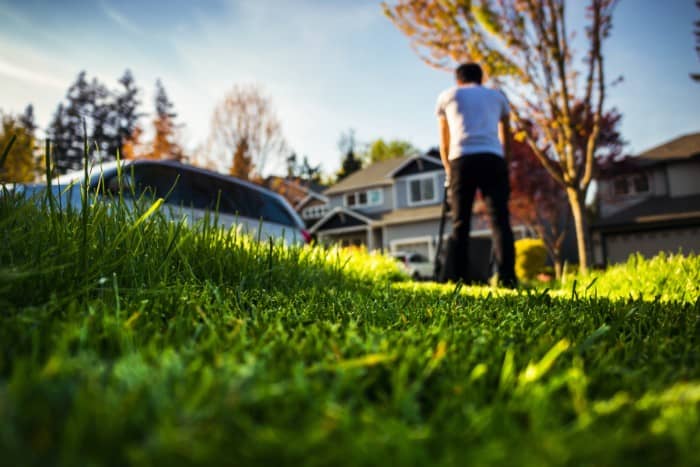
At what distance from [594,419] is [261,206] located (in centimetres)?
619

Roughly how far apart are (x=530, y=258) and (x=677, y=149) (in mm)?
11452

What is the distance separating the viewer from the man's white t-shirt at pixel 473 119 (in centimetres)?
469

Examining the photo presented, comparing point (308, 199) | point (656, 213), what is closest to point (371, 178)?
point (308, 199)

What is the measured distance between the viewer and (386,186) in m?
28.2

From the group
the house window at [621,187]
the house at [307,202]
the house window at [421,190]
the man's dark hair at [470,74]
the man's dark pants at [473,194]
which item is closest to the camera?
the man's dark pants at [473,194]

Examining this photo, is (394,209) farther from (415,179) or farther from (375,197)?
(415,179)

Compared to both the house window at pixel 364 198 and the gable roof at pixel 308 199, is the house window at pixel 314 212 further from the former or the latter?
the house window at pixel 364 198

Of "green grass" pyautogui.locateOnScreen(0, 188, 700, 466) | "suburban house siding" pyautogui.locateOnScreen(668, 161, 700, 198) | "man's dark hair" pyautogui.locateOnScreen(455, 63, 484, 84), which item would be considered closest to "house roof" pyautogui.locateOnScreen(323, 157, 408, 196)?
"suburban house siding" pyautogui.locateOnScreen(668, 161, 700, 198)

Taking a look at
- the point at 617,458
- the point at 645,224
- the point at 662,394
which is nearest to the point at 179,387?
the point at 617,458

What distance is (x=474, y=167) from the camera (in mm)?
4676

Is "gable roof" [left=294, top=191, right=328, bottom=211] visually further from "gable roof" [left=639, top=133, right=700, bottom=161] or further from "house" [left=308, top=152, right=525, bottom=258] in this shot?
"gable roof" [left=639, top=133, right=700, bottom=161]

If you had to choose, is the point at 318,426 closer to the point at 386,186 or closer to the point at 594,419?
the point at 594,419

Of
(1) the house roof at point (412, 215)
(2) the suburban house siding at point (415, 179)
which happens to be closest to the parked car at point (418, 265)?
(1) the house roof at point (412, 215)

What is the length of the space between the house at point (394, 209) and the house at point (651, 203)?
13.7ft
